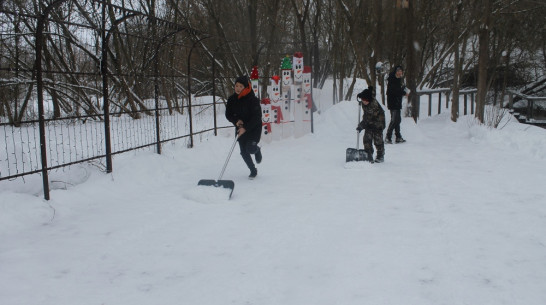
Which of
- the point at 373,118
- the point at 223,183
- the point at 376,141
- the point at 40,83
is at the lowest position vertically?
the point at 223,183

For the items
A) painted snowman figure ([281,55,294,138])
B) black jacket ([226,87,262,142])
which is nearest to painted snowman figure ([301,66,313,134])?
painted snowman figure ([281,55,294,138])

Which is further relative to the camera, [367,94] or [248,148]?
[367,94]

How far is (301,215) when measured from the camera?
5.19 m

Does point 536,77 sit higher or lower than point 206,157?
higher

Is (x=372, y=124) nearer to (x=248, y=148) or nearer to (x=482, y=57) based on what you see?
(x=248, y=148)

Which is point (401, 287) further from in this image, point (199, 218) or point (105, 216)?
point (105, 216)

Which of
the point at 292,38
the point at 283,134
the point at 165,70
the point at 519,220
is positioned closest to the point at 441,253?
the point at 519,220

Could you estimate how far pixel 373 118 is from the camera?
8477mm

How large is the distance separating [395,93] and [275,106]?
2.89 m

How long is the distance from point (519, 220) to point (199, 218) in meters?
3.46

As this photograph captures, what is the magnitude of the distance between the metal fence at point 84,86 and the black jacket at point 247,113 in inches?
59.4

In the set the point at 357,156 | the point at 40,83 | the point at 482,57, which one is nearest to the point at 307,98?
the point at 357,156

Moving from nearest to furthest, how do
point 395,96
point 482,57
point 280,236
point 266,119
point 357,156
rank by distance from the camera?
point 280,236, point 357,156, point 395,96, point 266,119, point 482,57

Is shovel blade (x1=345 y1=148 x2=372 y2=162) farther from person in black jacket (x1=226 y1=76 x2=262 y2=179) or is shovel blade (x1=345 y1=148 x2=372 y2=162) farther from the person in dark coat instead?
person in black jacket (x1=226 y1=76 x2=262 y2=179)
